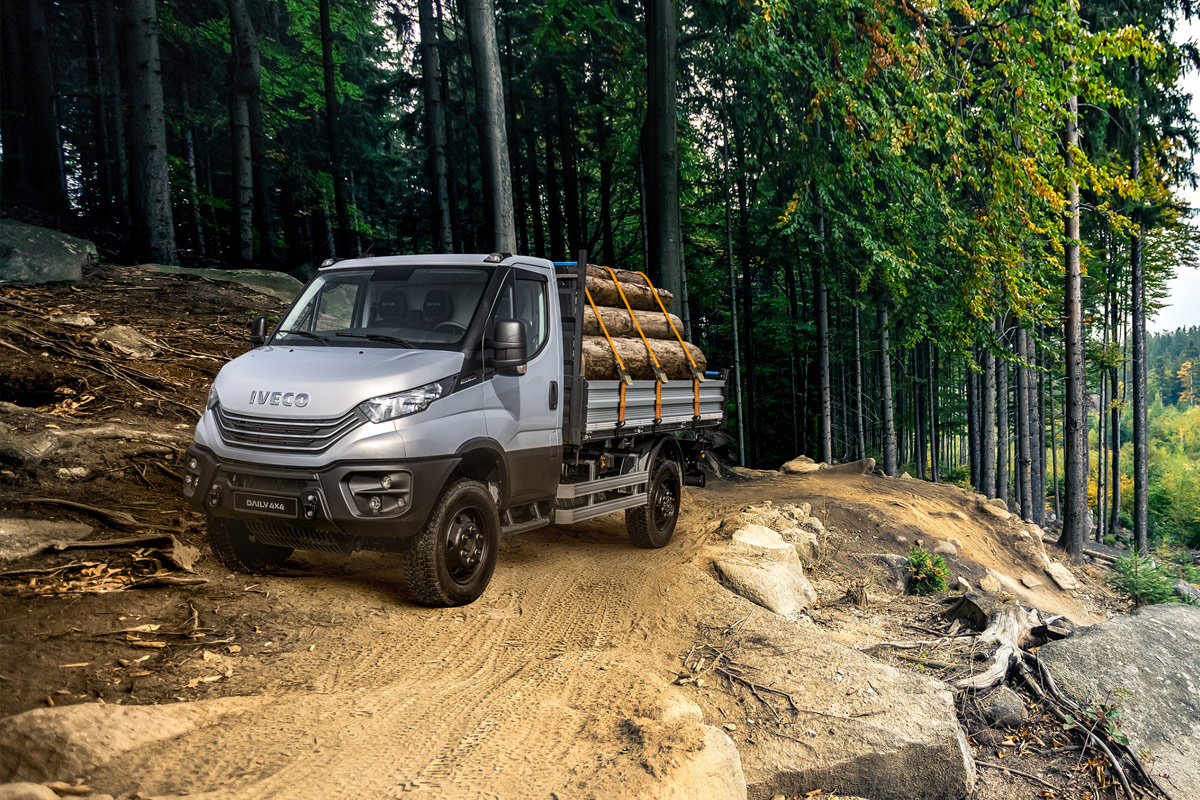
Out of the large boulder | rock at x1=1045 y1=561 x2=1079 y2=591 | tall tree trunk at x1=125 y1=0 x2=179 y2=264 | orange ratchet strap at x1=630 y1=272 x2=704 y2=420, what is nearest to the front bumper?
the large boulder

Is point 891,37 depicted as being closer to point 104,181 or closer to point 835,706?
point 835,706

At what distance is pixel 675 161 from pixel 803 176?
2.68 metres

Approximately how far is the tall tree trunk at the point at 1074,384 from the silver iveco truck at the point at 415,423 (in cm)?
1221

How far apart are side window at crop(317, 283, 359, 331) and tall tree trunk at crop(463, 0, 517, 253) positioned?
4.46 m

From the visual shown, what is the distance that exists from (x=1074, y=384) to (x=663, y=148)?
31.9 feet

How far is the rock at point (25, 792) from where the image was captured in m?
2.79

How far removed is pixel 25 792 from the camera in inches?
111

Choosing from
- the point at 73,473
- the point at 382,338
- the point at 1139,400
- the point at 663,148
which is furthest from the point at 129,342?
the point at 1139,400

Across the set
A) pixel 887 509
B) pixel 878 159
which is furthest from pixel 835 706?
pixel 878 159

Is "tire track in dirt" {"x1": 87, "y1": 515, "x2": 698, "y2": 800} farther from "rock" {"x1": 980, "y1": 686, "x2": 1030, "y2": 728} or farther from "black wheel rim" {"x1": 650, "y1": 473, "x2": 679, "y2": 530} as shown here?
"rock" {"x1": 980, "y1": 686, "x2": 1030, "y2": 728}

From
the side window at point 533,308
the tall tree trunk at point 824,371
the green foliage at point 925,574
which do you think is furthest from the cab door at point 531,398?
the tall tree trunk at point 824,371

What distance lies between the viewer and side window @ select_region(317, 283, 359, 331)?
6.17 m

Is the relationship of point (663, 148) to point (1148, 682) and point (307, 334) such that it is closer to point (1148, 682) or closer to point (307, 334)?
point (307, 334)

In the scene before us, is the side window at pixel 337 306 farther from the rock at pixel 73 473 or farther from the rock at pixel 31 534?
the rock at pixel 73 473
